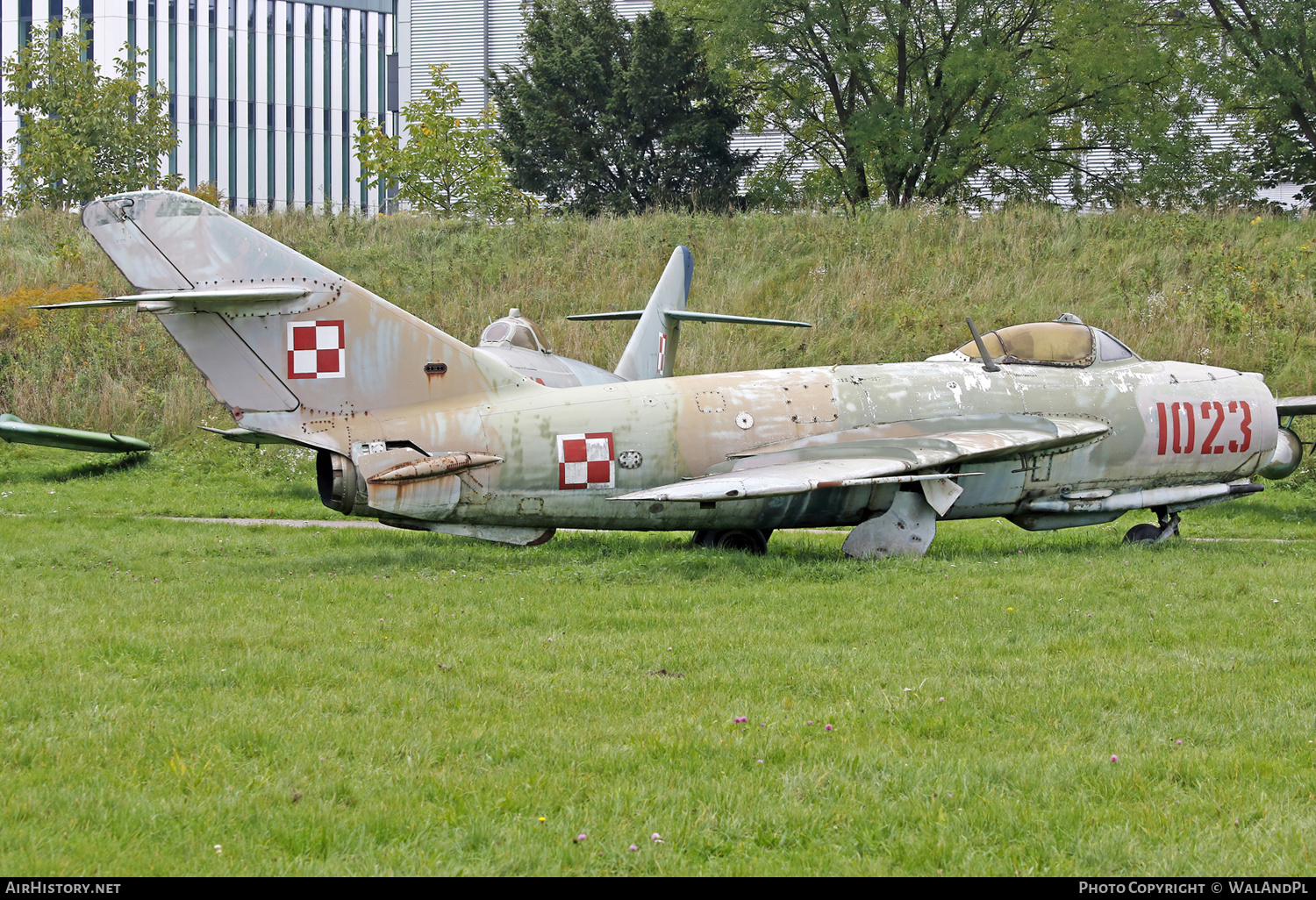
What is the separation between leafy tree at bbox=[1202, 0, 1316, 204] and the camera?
1251 inches

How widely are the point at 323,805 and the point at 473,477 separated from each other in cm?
721

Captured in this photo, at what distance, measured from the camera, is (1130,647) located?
26.0ft

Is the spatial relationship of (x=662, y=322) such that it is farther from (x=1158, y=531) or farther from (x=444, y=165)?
(x=444, y=165)

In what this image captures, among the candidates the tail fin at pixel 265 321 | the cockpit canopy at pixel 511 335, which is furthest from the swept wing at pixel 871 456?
the cockpit canopy at pixel 511 335

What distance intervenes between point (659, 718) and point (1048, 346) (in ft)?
30.7

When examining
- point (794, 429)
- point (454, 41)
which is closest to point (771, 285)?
point (794, 429)

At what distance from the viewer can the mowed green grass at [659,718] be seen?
450 centimetres

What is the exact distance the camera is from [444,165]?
4028 cm

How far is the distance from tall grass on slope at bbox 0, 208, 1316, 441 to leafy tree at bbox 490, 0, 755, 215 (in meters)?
6.81

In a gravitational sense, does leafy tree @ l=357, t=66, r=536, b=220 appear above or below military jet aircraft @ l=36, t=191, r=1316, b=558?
above

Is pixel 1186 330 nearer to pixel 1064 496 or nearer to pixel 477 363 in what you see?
pixel 1064 496

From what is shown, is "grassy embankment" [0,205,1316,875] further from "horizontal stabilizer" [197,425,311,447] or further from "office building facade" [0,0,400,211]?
"office building facade" [0,0,400,211]

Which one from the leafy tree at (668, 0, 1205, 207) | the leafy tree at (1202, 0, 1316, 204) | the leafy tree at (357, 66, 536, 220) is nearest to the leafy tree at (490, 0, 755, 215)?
the leafy tree at (357, 66, 536, 220)

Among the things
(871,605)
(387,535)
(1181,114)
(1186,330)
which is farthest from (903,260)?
(871,605)
